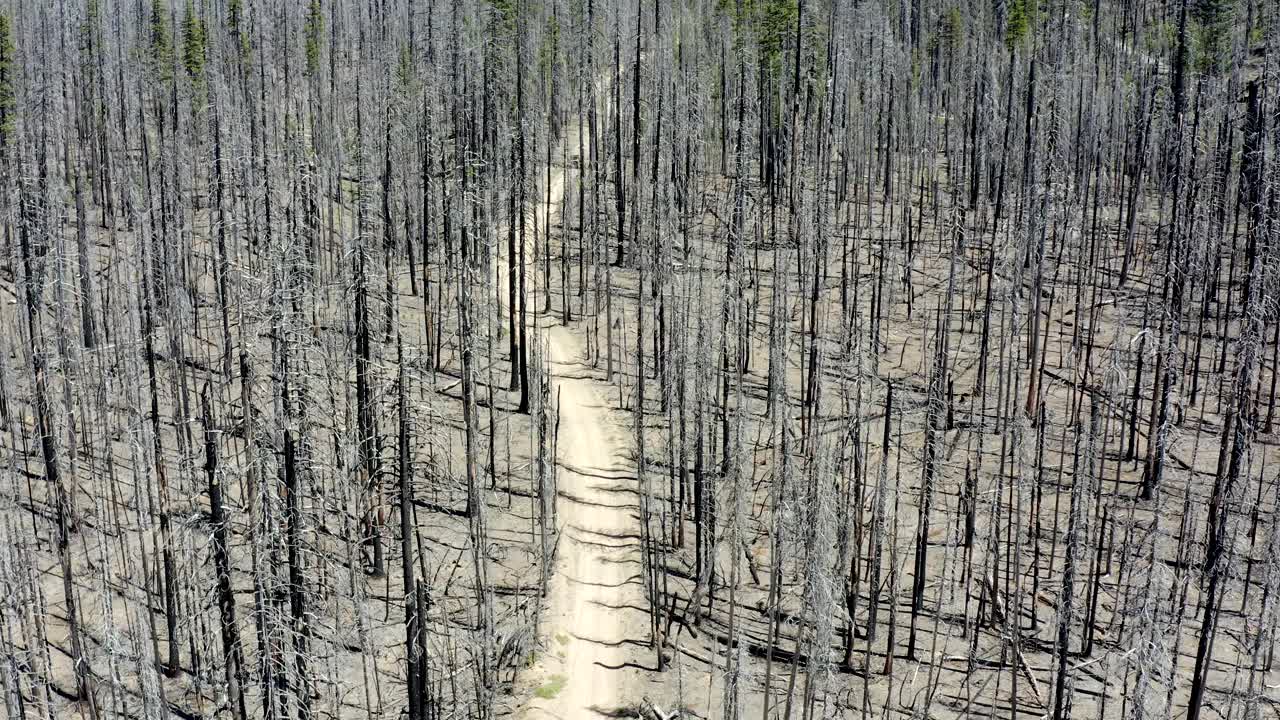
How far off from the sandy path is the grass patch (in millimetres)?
26

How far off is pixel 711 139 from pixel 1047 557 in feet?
124

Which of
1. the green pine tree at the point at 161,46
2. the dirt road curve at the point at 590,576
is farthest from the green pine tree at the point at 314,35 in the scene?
the dirt road curve at the point at 590,576

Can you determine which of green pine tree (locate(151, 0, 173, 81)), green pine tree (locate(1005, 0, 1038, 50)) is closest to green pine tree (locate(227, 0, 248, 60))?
green pine tree (locate(151, 0, 173, 81))

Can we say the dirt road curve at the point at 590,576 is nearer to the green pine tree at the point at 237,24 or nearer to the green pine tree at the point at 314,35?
the green pine tree at the point at 314,35

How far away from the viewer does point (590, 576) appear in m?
39.9

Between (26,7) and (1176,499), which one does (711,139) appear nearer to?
(1176,499)

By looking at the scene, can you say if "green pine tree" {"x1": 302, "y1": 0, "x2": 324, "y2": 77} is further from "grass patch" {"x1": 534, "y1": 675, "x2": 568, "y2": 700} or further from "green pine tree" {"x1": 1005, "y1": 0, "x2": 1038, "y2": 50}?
"grass patch" {"x1": 534, "y1": 675, "x2": 568, "y2": 700}

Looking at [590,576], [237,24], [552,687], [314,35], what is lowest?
[552,687]

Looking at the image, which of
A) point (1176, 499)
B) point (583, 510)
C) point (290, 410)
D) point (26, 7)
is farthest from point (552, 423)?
point (26, 7)

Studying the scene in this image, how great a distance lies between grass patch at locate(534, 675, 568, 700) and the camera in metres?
34.5

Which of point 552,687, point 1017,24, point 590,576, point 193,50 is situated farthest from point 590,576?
point 1017,24

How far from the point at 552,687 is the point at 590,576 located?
5.52 metres

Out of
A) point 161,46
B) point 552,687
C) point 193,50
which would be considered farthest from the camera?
point 161,46

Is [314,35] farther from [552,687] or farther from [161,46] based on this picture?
[552,687]
